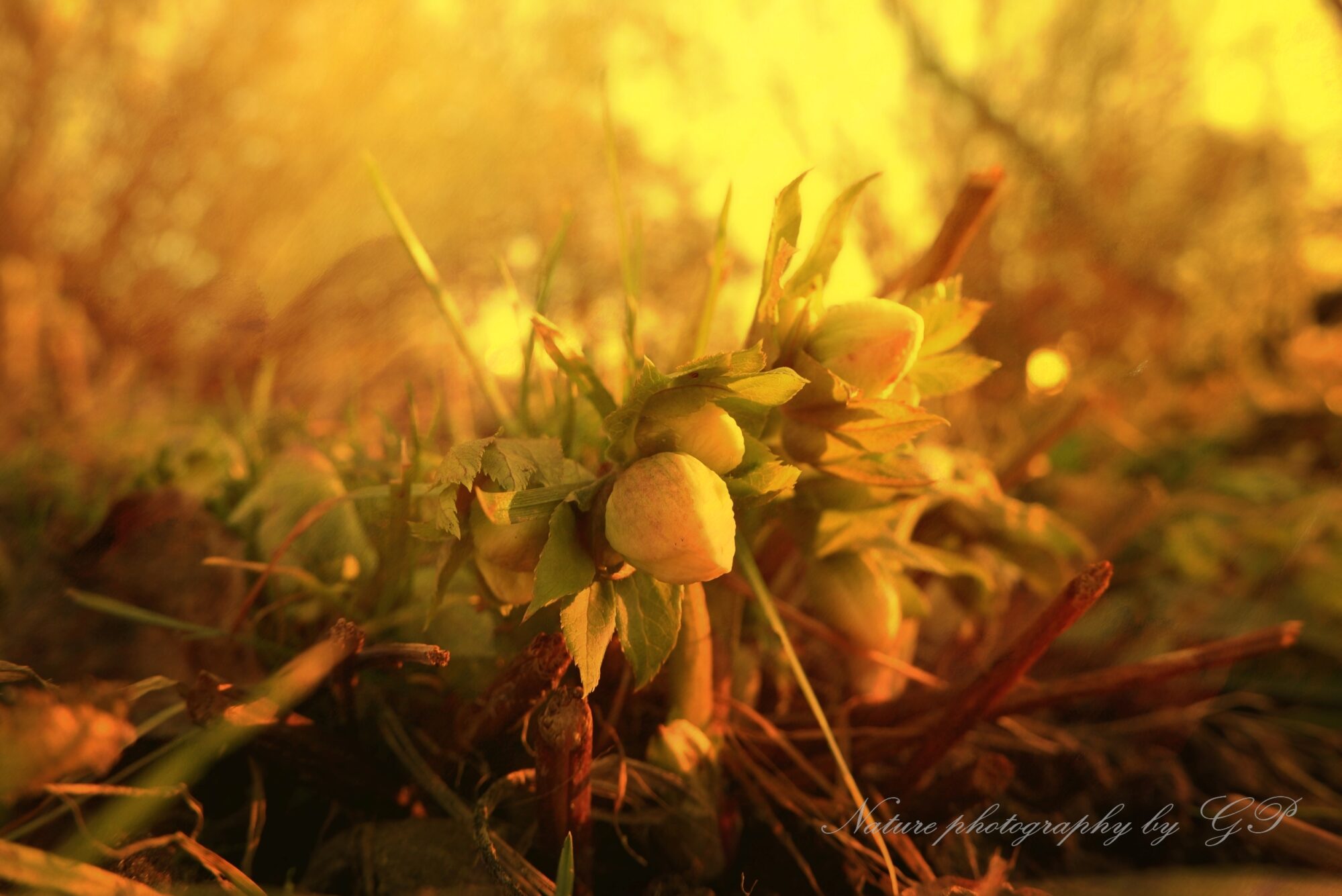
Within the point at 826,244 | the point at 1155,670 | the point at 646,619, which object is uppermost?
the point at 826,244

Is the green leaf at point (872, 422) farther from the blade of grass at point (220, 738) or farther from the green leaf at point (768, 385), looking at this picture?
the blade of grass at point (220, 738)

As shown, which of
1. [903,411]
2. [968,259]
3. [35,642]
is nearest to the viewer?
[903,411]

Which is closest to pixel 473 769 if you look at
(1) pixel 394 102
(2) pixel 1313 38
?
(2) pixel 1313 38

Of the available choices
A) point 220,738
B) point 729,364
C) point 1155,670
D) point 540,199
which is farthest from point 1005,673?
point 540,199

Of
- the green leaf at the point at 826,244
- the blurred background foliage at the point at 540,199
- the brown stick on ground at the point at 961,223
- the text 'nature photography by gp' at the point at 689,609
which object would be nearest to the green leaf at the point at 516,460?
the text 'nature photography by gp' at the point at 689,609

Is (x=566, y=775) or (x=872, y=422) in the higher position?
(x=872, y=422)

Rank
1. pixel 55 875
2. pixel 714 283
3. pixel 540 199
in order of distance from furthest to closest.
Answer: pixel 540 199 < pixel 714 283 < pixel 55 875

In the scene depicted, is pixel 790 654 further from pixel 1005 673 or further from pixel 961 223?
pixel 961 223

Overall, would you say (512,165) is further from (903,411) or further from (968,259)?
(903,411)
